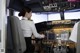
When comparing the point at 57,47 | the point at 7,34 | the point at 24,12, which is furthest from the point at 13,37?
the point at 57,47

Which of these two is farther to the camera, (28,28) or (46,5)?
(46,5)

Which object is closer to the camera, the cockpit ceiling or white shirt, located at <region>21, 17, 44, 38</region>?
white shirt, located at <region>21, 17, 44, 38</region>

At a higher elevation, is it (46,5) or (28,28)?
(46,5)

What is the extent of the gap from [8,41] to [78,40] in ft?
3.99

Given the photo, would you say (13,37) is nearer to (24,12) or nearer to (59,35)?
(24,12)

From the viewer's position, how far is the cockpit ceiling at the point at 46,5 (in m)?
3.79

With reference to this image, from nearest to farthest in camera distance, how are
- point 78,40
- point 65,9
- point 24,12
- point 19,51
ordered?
point 78,40 < point 19,51 < point 24,12 < point 65,9

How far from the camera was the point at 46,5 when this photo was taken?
3994 mm

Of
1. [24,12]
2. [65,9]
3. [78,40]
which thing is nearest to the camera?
[78,40]

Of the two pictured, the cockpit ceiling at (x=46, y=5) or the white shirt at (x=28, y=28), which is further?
the cockpit ceiling at (x=46, y=5)

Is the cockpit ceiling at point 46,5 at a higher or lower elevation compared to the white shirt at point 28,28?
higher

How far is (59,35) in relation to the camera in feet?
12.3

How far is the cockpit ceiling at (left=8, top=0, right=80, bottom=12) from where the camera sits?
149 inches

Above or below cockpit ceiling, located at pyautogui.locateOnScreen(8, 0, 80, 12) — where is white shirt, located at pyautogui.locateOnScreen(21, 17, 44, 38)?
below
